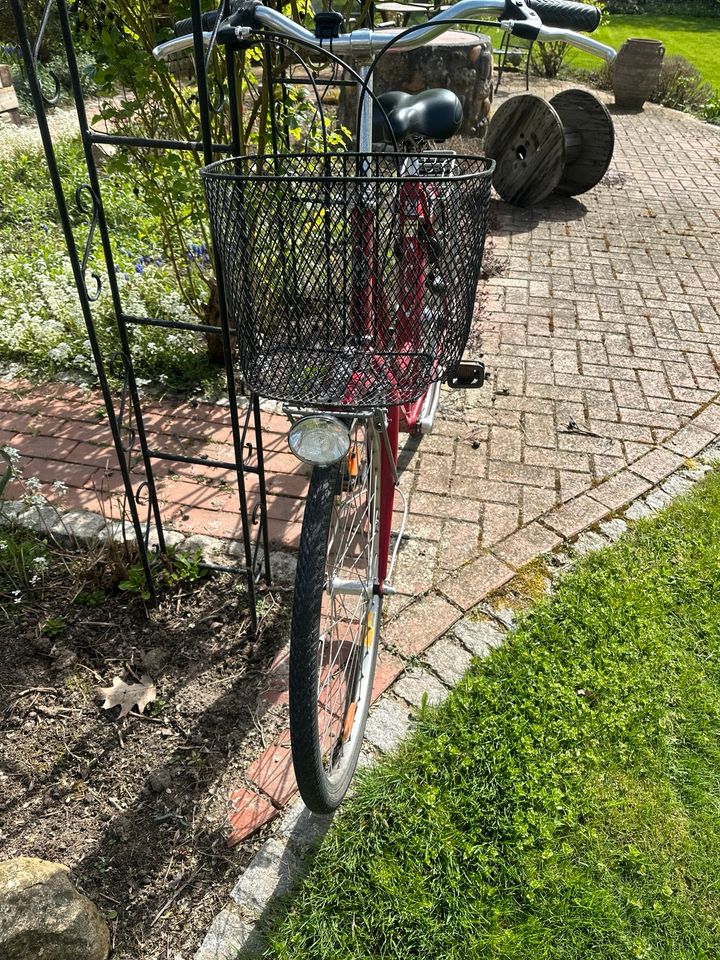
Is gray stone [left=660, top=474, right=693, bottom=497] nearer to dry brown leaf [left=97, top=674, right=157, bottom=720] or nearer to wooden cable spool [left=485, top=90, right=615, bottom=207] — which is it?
dry brown leaf [left=97, top=674, right=157, bottom=720]

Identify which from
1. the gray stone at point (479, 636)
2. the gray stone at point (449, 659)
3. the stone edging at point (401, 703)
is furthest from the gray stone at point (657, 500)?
the gray stone at point (449, 659)

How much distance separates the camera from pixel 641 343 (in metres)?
4.73

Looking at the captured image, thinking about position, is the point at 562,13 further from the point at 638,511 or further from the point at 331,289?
the point at 638,511

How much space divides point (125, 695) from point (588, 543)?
1952 mm

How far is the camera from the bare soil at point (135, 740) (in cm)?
189

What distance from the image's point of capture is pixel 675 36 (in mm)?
19891

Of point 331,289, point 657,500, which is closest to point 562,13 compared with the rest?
point 331,289

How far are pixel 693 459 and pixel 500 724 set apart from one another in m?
2.02

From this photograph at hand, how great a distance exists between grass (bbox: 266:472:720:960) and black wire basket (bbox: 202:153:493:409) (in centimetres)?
121

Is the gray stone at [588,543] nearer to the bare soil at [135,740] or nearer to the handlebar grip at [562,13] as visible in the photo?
the bare soil at [135,740]

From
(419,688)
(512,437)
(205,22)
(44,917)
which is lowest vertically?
(512,437)

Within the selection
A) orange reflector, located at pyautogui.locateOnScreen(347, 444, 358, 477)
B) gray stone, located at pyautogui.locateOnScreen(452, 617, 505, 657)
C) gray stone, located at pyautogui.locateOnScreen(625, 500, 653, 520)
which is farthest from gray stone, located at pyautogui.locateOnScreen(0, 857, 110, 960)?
gray stone, located at pyautogui.locateOnScreen(625, 500, 653, 520)

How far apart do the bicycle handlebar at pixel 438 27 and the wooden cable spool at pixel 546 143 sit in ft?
17.1

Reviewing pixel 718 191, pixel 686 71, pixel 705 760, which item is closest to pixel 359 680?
pixel 705 760
